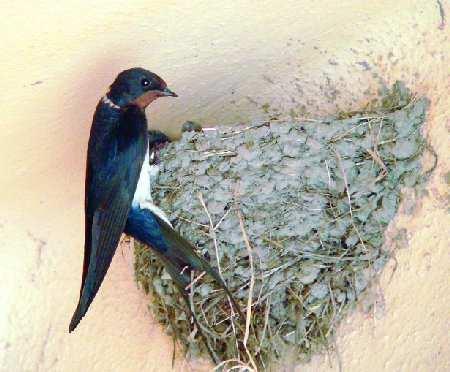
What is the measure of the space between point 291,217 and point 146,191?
0.44 metres

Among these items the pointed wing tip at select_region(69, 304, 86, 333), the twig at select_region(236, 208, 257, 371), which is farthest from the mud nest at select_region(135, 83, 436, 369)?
the pointed wing tip at select_region(69, 304, 86, 333)

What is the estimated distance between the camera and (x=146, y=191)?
102 inches

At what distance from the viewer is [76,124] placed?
8.29 ft

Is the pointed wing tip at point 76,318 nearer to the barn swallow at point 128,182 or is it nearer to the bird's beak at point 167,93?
the barn swallow at point 128,182

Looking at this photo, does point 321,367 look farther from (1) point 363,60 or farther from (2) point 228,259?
(1) point 363,60

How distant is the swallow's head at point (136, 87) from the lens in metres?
2.48

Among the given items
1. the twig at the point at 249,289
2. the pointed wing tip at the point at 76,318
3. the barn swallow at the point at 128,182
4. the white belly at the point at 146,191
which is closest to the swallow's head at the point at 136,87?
the barn swallow at the point at 128,182

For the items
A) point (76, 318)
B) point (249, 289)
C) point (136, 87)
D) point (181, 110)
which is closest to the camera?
point (76, 318)

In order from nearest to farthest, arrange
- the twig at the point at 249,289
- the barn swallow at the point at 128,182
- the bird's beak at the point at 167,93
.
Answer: the twig at the point at 249,289 → the barn swallow at the point at 128,182 → the bird's beak at the point at 167,93

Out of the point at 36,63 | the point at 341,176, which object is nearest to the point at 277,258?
the point at 341,176

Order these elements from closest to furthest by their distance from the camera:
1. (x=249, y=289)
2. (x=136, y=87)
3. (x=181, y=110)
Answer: (x=249, y=289), (x=136, y=87), (x=181, y=110)

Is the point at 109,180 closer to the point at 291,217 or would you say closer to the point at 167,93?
the point at 167,93

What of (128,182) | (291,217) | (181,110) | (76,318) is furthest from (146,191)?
(76,318)

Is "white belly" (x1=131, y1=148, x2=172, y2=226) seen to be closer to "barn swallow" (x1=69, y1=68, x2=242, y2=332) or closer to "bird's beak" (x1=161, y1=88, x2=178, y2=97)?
"barn swallow" (x1=69, y1=68, x2=242, y2=332)
